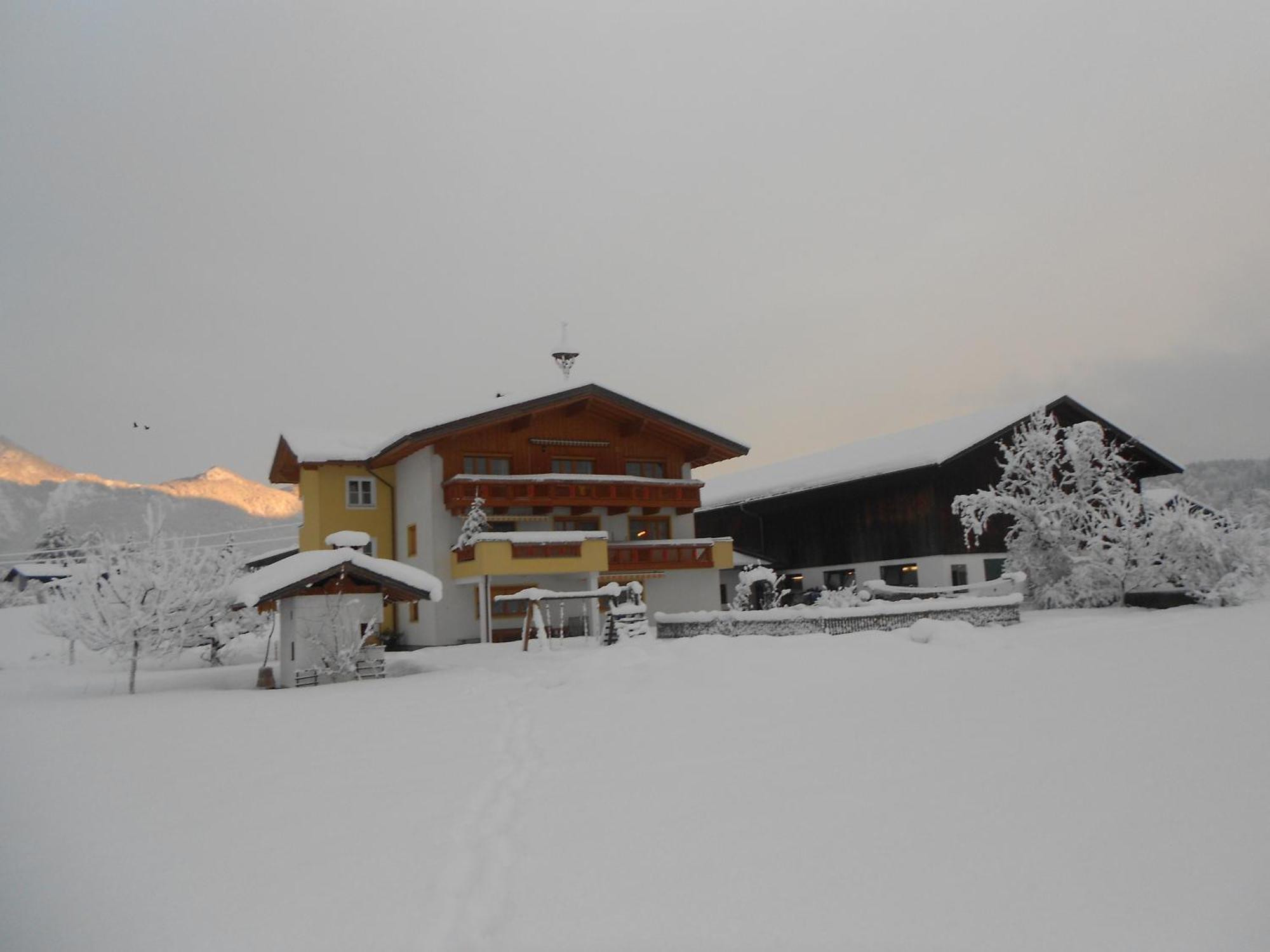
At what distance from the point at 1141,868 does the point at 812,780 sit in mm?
2975

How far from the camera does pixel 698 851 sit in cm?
678

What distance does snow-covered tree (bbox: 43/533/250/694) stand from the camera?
63.0ft

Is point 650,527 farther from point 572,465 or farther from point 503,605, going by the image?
point 503,605

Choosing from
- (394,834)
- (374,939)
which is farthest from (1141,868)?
(394,834)

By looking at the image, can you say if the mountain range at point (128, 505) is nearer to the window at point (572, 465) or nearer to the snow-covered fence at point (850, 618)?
the window at point (572, 465)

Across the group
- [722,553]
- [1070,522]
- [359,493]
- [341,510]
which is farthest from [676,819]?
[359,493]

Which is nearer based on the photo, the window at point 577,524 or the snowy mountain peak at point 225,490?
the window at point 577,524

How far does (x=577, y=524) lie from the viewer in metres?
32.8

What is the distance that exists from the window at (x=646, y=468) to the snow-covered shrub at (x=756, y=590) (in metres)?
4.65

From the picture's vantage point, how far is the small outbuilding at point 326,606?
19.6 m

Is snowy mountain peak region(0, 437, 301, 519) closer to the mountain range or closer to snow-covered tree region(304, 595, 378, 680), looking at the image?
the mountain range

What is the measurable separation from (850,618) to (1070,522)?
11.0 meters

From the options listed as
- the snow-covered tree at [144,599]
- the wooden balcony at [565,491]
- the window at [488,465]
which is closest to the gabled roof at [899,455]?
the wooden balcony at [565,491]

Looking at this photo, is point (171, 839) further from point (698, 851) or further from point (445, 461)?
point (445, 461)
